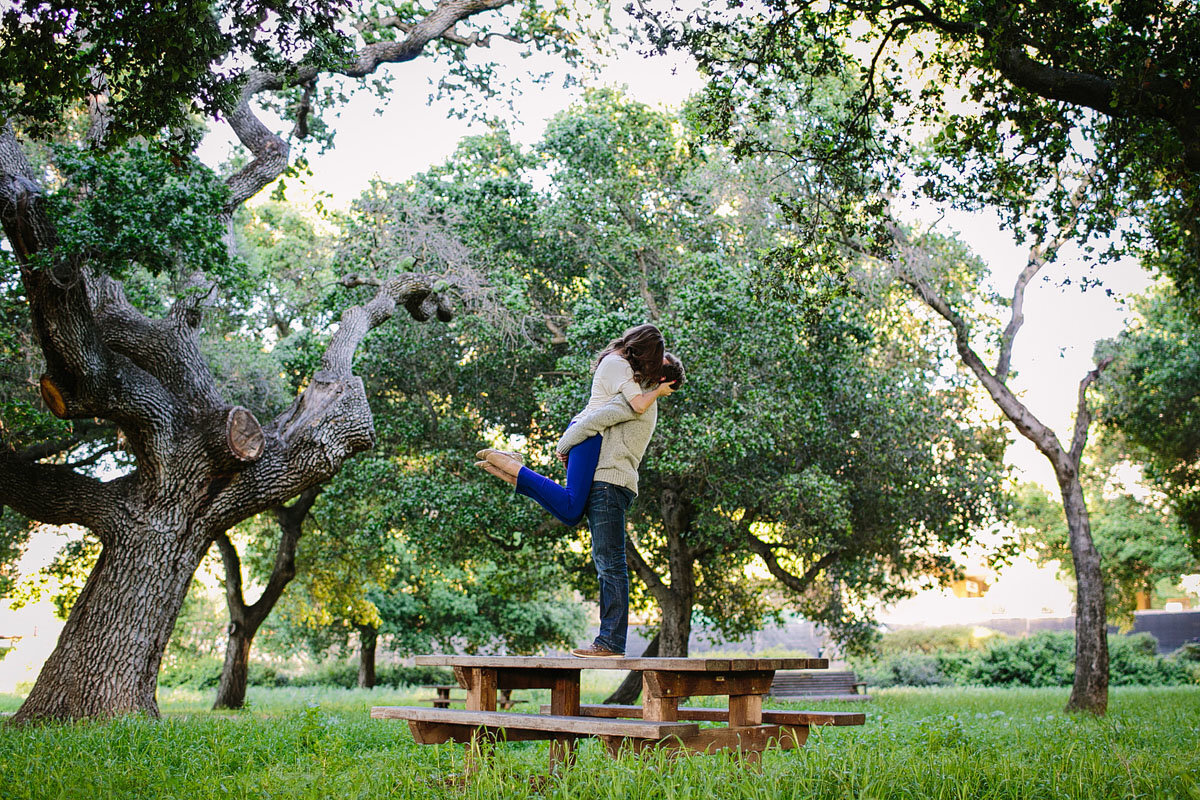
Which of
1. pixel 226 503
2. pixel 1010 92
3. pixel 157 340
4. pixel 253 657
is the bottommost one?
pixel 253 657

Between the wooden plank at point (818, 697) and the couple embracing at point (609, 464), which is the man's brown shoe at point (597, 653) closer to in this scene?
the couple embracing at point (609, 464)

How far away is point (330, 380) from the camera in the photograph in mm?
11320

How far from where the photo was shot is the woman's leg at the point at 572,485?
486cm

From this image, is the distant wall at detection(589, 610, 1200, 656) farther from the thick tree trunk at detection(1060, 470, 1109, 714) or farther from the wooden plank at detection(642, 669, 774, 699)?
the wooden plank at detection(642, 669, 774, 699)

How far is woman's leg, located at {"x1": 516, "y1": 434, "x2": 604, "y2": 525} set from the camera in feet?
16.0

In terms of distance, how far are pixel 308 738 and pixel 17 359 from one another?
1046 cm

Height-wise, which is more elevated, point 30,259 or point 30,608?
point 30,259

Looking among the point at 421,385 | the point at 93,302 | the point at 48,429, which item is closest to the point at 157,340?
the point at 93,302

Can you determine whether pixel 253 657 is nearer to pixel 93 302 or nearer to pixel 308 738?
pixel 93 302

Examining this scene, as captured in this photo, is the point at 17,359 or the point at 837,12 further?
the point at 17,359

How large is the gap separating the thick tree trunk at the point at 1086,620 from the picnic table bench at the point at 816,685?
6.10 m

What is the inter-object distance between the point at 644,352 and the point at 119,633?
24.5 feet

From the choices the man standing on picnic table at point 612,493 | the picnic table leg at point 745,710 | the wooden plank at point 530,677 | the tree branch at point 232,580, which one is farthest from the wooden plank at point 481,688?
the tree branch at point 232,580

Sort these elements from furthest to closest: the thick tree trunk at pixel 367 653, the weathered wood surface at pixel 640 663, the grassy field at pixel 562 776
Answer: the thick tree trunk at pixel 367 653 < the weathered wood surface at pixel 640 663 < the grassy field at pixel 562 776
